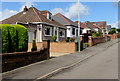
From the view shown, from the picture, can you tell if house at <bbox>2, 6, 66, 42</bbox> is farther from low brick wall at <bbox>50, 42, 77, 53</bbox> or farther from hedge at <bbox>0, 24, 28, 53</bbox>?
hedge at <bbox>0, 24, 28, 53</bbox>

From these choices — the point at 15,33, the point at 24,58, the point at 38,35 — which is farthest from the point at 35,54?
the point at 38,35

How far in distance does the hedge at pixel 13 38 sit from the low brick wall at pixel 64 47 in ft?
31.4

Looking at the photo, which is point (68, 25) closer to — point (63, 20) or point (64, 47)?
point (63, 20)

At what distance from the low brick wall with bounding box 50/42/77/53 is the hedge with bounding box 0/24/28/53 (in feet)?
31.4

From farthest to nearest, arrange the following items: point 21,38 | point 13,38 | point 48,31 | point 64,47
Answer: point 48,31
point 64,47
point 21,38
point 13,38

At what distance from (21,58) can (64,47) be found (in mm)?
11119

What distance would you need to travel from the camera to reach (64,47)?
2009 cm

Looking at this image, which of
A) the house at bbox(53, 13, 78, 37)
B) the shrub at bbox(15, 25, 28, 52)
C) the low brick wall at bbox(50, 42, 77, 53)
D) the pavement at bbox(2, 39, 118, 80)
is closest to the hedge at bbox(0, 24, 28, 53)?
the shrub at bbox(15, 25, 28, 52)

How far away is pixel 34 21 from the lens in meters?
25.1

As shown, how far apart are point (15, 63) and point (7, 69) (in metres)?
0.66

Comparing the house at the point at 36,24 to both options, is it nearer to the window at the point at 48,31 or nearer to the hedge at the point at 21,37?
the window at the point at 48,31

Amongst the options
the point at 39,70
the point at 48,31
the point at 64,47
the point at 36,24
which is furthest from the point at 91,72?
the point at 48,31

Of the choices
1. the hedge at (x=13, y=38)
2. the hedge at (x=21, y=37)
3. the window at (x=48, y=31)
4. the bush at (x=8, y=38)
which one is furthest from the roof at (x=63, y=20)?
the bush at (x=8, y=38)

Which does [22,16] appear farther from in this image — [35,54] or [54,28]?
[35,54]
